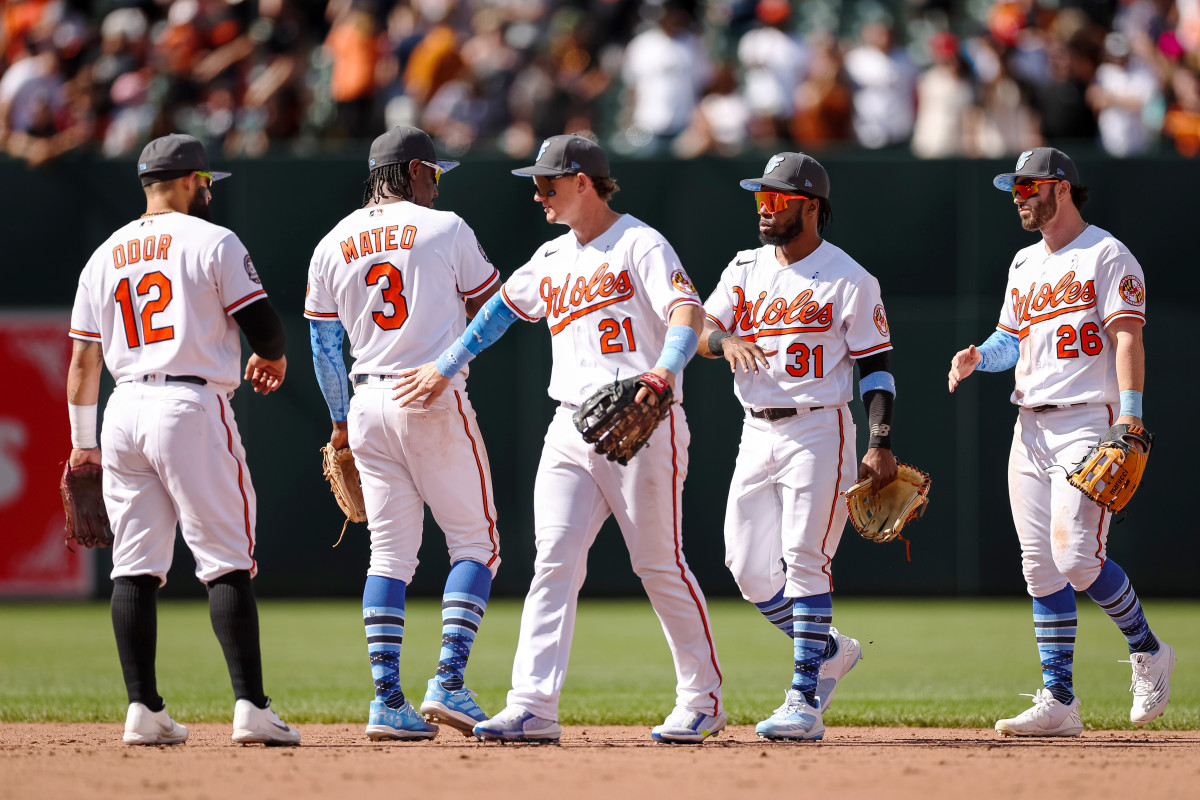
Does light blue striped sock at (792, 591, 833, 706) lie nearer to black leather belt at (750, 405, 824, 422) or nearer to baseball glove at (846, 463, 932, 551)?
baseball glove at (846, 463, 932, 551)

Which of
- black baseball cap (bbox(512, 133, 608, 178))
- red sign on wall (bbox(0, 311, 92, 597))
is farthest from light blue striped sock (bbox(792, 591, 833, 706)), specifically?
red sign on wall (bbox(0, 311, 92, 597))

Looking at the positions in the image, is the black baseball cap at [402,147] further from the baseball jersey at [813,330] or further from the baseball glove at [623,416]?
the baseball jersey at [813,330]

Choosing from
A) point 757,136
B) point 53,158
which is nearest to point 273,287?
point 53,158

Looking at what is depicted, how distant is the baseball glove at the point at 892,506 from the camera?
231 inches

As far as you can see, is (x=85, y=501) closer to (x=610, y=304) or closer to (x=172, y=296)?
(x=172, y=296)

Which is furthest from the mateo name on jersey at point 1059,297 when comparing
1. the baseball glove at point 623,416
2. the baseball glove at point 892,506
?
the baseball glove at point 623,416

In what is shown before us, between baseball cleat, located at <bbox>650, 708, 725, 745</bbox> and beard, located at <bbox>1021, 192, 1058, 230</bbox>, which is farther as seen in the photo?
beard, located at <bbox>1021, 192, 1058, 230</bbox>

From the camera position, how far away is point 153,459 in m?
5.24

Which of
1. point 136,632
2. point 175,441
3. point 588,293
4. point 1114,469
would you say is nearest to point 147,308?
point 175,441

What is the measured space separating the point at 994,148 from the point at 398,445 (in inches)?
316

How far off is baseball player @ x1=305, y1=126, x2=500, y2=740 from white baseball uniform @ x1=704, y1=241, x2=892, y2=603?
1.02 metres

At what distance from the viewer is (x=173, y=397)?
17.3ft

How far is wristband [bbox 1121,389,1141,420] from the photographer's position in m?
5.80

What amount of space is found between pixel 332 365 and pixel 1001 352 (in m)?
2.83
